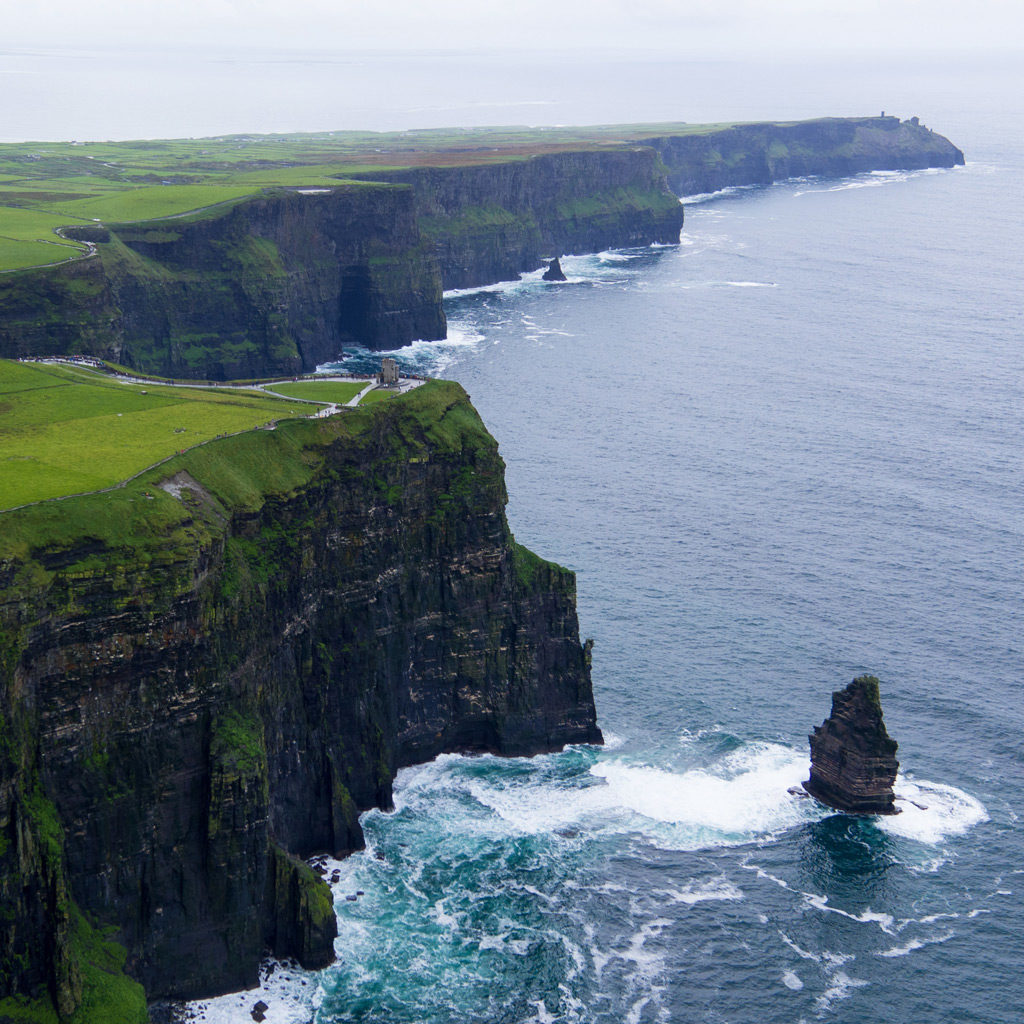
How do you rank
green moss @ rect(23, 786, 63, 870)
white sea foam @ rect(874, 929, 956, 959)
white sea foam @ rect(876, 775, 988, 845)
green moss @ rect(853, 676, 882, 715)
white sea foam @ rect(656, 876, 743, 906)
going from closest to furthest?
green moss @ rect(23, 786, 63, 870) < white sea foam @ rect(874, 929, 956, 959) < white sea foam @ rect(656, 876, 743, 906) < white sea foam @ rect(876, 775, 988, 845) < green moss @ rect(853, 676, 882, 715)

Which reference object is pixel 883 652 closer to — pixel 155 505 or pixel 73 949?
pixel 155 505

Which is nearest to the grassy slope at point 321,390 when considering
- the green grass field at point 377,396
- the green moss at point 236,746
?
the green grass field at point 377,396

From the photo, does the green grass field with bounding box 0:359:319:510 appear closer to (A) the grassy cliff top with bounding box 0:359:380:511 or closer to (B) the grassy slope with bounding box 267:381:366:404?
(A) the grassy cliff top with bounding box 0:359:380:511

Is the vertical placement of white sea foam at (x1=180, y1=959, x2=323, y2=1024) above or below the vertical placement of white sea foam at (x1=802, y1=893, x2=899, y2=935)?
below

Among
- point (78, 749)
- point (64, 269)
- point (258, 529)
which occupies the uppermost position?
point (64, 269)

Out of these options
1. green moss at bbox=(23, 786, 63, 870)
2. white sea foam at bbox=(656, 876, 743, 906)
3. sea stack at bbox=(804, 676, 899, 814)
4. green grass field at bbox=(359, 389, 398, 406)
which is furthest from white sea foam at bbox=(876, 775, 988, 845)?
green moss at bbox=(23, 786, 63, 870)

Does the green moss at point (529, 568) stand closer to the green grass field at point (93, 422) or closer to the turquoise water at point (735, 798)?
the turquoise water at point (735, 798)

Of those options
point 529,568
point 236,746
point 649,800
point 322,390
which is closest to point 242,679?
point 236,746

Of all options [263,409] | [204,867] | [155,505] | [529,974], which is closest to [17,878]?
[204,867]
